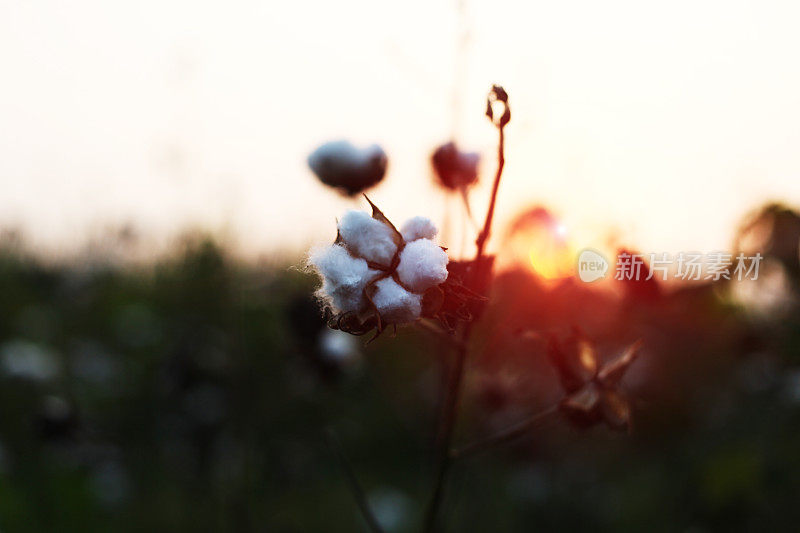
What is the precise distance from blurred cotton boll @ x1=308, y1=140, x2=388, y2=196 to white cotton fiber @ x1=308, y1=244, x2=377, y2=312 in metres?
0.41

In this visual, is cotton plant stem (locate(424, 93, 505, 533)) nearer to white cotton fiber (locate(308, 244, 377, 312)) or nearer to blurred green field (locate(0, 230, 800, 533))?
white cotton fiber (locate(308, 244, 377, 312))

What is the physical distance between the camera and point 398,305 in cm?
78

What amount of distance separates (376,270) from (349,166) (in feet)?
1.37

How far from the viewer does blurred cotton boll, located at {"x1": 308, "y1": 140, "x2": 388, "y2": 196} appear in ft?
3.95

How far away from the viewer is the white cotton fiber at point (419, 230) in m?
0.83

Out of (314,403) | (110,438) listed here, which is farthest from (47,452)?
(314,403)

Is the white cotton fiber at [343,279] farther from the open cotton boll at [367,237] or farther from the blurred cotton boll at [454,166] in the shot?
the blurred cotton boll at [454,166]

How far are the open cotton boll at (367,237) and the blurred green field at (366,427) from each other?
2.60 feet

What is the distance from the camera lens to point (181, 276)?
497 centimetres

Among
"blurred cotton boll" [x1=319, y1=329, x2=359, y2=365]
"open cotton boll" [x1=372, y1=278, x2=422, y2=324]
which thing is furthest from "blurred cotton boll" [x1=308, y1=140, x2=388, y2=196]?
"blurred cotton boll" [x1=319, y1=329, x2=359, y2=365]

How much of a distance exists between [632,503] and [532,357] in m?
0.66

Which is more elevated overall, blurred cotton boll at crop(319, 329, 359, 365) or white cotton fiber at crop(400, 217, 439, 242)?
white cotton fiber at crop(400, 217, 439, 242)

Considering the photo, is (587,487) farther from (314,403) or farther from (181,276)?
(181,276)

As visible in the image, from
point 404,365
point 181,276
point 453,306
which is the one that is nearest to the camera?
point 453,306
